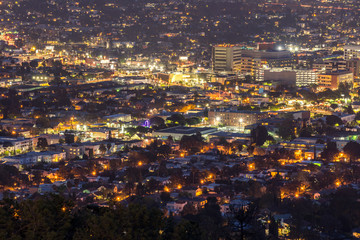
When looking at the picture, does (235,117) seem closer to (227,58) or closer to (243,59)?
(243,59)

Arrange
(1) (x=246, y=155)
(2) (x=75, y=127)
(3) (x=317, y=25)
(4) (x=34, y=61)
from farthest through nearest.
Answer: (3) (x=317, y=25) → (4) (x=34, y=61) → (2) (x=75, y=127) → (1) (x=246, y=155)

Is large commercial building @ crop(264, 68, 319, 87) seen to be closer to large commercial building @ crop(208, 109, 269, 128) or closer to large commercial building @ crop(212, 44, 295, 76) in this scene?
large commercial building @ crop(212, 44, 295, 76)

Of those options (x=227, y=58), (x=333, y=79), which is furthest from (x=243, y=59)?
(x=333, y=79)

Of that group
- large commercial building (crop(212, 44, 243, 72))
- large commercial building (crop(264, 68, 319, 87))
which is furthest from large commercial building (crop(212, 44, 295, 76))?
large commercial building (crop(264, 68, 319, 87))

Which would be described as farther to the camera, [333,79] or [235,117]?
[333,79]

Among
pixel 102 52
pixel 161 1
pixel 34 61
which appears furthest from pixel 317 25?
pixel 34 61

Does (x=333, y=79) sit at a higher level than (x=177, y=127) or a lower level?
higher

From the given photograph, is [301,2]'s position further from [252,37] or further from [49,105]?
[49,105]
